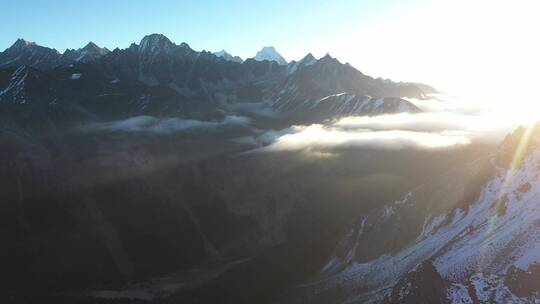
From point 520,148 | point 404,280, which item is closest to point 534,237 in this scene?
point 404,280

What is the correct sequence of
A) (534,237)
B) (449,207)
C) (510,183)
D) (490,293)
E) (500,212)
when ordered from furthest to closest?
(449,207), (510,183), (500,212), (534,237), (490,293)

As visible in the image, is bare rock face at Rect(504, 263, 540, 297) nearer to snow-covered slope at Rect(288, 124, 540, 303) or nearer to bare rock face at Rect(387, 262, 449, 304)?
snow-covered slope at Rect(288, 124, 540, 303)

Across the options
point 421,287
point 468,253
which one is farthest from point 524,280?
point 421,287

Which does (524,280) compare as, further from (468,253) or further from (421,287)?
(421,287)

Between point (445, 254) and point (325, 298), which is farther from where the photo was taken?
point (325, 298)

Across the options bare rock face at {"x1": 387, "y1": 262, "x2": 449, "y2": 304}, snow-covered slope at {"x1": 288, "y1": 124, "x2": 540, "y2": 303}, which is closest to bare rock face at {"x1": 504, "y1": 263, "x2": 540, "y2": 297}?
snow-covered slope at {"x1": 288, "y1": 124, "x2": 540, "y2": 303}

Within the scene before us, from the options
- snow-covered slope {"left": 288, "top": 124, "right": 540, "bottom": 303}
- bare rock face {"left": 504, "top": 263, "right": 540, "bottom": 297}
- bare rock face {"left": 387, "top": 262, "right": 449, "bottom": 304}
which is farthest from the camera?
bare rock face {"left": 387, "top": 262, "right": 449, "bottom": 304}

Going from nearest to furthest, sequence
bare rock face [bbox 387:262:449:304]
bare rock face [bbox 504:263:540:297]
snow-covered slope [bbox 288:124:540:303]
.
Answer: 1. bare rock face [bbox 504:263:540:297]
2. snow-covered slope [bbox 288:124:540:303]
3. bare rock face [bbox 387:262:449:304]

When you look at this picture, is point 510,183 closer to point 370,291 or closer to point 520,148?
point 520,148
